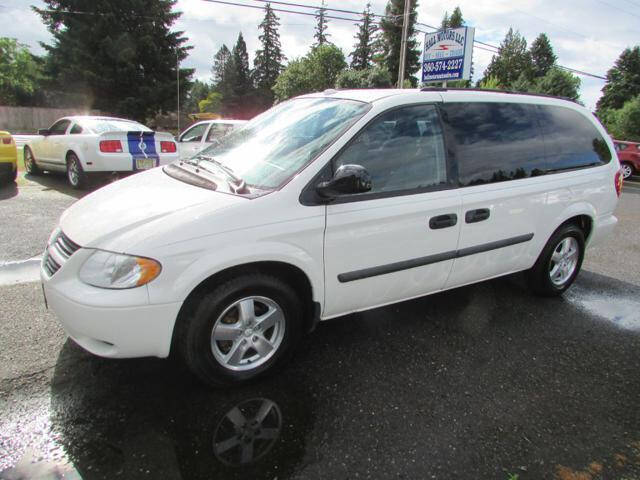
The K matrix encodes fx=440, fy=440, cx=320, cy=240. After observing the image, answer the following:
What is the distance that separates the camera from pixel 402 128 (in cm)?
300

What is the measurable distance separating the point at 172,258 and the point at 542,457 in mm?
2112

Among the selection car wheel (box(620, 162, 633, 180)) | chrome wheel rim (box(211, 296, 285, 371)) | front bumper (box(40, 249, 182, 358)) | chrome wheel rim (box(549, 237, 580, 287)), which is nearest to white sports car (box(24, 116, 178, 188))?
front bumper (box(40, 249, 182, 358))

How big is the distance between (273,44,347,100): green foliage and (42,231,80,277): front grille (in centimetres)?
4605

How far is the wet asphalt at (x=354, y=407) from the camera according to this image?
210cm

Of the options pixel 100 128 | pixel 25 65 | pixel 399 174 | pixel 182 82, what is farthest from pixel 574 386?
pixel 25 65

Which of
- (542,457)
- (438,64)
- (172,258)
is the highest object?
(438,64)

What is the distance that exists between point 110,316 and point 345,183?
1423mm

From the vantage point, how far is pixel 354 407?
2.51 m

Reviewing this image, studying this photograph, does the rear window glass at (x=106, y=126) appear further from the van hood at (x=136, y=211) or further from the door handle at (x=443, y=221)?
the door handle at (x=443, y=221)

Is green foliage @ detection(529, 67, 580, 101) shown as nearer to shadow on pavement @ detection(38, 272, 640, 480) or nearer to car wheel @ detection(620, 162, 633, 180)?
car wheel @ detection(620, 162, 633, 180)

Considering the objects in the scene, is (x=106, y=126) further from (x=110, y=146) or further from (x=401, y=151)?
(x=401, y=151)

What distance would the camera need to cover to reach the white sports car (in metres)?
7.98

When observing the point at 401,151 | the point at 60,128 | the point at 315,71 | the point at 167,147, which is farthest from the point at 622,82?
the point at 401,151

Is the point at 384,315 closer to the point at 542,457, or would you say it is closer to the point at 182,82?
the point at 542,457
